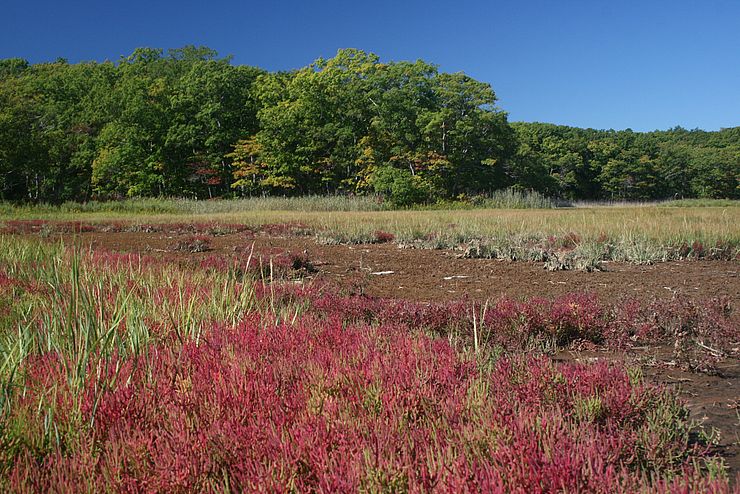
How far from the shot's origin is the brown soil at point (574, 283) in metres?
3.55

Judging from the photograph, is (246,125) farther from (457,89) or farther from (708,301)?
(708,301)

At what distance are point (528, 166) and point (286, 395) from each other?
69.1 meters

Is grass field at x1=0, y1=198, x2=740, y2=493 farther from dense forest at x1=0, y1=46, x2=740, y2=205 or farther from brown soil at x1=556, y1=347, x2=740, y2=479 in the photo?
dense forest at x1=0, y1=46, x2=740, y2=205

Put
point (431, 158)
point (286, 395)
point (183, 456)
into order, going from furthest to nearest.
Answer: point (431, 158) → point (286, 395) → point (183, 456)

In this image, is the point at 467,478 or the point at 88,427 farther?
the point at 88,427

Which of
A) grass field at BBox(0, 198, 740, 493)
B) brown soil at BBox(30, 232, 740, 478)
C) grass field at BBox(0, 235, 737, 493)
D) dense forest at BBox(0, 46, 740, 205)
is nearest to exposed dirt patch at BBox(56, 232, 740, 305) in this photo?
brown soil at BBox(30, 232, 740, 478)

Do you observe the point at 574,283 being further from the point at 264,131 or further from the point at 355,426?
the point at 264,131

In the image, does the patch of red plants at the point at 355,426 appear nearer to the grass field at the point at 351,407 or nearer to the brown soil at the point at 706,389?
the grass field at the point at 351,407

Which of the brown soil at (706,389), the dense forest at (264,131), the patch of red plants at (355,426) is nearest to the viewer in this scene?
the patch of red plants at (355,426)

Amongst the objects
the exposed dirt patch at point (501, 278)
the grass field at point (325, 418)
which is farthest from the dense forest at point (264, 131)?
the grass field at point (325, 418)

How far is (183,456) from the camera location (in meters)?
2.10

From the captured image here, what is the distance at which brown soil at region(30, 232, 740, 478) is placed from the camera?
3.55m

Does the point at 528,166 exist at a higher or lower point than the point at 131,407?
higher

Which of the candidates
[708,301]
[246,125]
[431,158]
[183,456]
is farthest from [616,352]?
[246,125]
